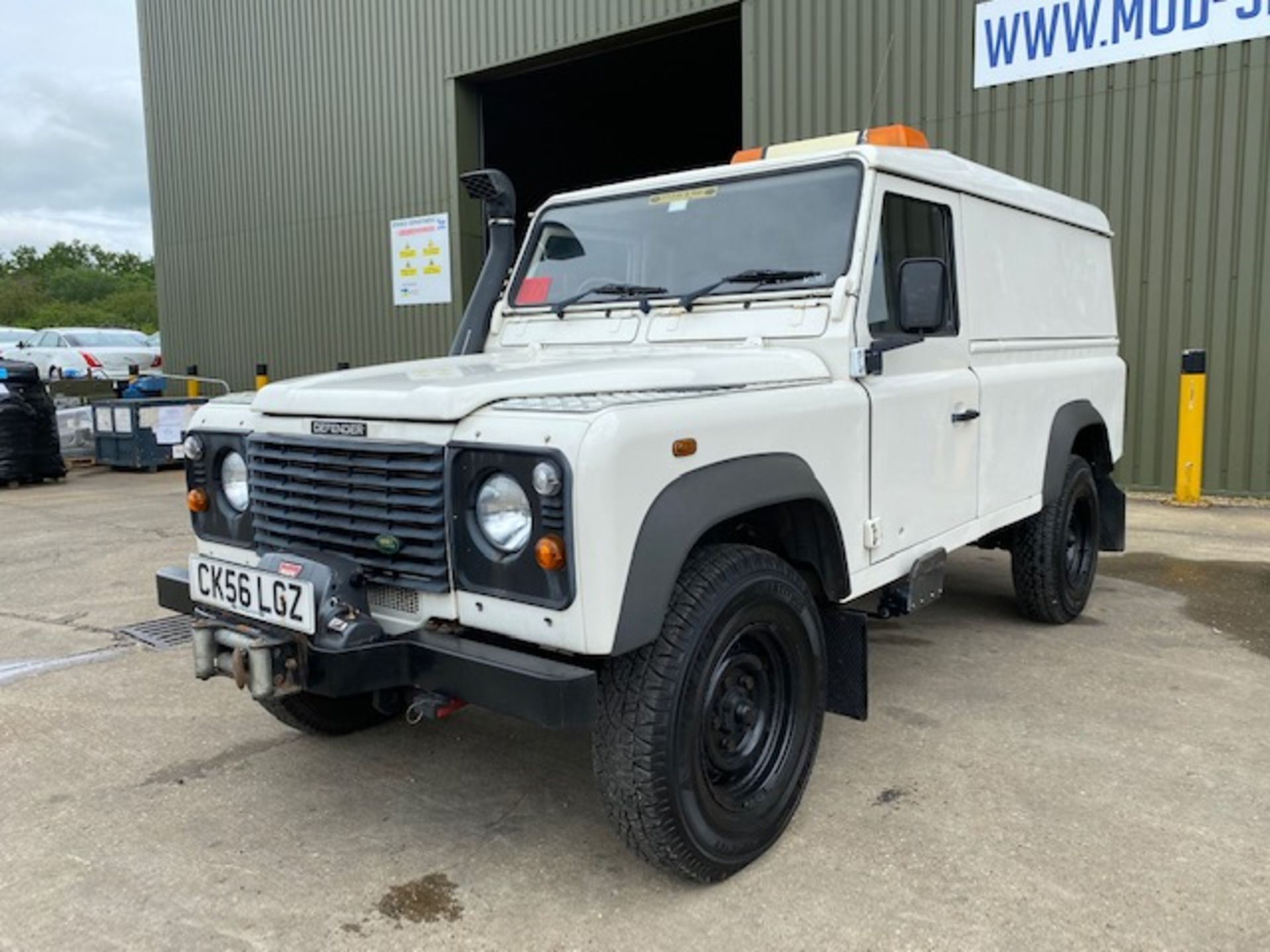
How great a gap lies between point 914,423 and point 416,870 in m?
2.14

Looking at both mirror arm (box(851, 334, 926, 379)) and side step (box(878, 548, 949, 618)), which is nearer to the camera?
mirror arm (box(851, 334, 926, 379))

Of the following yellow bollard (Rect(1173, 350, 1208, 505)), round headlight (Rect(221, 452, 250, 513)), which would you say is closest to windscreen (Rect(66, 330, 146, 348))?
yellow bollard (Rect(1173, 350, 1208, 505))

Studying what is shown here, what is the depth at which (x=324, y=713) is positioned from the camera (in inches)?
140

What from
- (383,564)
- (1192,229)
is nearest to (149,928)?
(383,564)

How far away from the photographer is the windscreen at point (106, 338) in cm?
2270

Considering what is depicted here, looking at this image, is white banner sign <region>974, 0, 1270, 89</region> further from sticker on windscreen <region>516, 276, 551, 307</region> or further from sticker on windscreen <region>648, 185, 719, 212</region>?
sticker on windscreen <region>516, 276, 551, 307</region>

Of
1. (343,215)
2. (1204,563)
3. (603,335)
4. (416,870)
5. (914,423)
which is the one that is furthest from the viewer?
(343,215)

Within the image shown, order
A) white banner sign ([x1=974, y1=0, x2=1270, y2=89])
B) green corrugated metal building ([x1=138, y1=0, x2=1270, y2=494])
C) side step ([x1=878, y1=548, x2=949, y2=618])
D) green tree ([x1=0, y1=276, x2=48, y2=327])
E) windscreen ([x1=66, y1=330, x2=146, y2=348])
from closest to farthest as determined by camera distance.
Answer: side step ([x1=878, y1=548, x2=949, y2=618]) < white banner sign ([x1=974, y1=0, x2=1270, y2=89]) < green corrugated metal building ([x1=138, y1=0, x2=1270, y2=494]) < windscreen ([x1=66, y1=330, x2=146, y2=348]) < green tree ([x1=0, y1=276, x2=48, y2=327])

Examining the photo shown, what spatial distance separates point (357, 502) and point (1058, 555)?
11.5ft

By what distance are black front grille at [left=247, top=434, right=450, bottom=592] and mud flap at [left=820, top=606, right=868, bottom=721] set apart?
50.7 inches

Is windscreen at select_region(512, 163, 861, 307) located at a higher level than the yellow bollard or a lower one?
higher

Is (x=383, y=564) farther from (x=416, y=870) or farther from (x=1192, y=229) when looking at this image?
(x=1192, y=229)

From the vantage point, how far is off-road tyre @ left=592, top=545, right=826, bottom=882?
2.38m

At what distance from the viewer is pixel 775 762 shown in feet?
9.30
